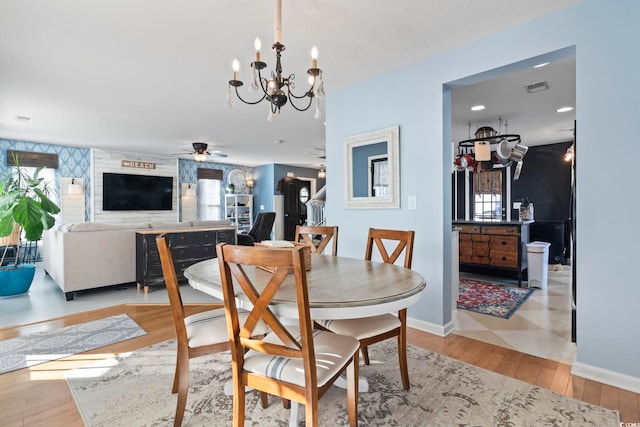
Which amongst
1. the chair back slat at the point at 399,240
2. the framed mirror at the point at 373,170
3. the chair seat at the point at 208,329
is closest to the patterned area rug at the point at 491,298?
the framed mirror at the point at 373,170

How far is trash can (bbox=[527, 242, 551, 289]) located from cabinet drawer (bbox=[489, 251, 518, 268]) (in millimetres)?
205

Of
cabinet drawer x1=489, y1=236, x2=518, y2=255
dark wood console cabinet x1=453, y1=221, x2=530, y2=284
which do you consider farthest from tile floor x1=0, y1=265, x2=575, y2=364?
cabinet drawer x1=489, y1=236, x2=518, y2=255

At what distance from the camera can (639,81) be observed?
6.23ft

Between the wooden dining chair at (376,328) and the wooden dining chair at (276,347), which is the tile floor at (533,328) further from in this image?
the wooden dining chair at (276,347)

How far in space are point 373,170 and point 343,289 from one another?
6.79 ft

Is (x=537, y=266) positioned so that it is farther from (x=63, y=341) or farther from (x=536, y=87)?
(x=63, y=341)

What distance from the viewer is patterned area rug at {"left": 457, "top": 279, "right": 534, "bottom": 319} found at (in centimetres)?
341

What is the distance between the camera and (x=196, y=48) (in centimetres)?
270

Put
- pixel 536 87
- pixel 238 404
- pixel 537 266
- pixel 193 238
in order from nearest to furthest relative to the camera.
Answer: pixel 238 404, pixel 536 87, pixel 537 266, pixel 193 238

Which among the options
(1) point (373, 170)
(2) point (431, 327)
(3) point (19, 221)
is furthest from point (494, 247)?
(3) point (19, 221)

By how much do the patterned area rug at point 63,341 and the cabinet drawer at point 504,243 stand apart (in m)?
4.46

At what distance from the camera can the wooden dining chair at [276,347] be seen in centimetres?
115

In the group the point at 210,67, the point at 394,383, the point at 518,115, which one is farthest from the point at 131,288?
the point at 518,115

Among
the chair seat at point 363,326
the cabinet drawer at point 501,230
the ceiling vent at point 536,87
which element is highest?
the ceiling vent at point 536,87
